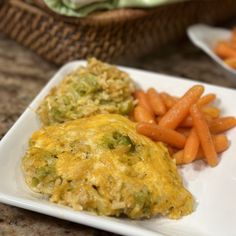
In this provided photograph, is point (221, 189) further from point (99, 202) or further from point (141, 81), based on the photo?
point (141, 81)

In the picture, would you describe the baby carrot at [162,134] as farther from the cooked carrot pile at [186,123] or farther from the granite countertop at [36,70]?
the granite countertop at [36,70]

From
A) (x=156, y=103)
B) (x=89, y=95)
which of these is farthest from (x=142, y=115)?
(x=89, y=95)

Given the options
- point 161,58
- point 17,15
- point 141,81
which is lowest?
point 161,58

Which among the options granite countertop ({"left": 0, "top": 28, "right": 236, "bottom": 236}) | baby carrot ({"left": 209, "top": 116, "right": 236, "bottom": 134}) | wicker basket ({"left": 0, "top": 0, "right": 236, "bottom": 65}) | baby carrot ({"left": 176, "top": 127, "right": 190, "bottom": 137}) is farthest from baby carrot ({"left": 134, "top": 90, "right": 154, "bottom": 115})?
granite countertop ({"left": 0, "top": 28, "right": 236, "bottom": 236})

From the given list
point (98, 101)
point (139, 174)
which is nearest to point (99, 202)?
point (139, 174)

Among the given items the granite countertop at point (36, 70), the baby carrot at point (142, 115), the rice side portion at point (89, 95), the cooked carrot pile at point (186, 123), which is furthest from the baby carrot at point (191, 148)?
the granite countertop at point (36, 70)

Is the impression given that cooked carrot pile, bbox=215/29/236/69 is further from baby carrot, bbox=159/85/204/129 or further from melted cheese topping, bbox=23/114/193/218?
melted cheese topping, bbox=23/114/193/218

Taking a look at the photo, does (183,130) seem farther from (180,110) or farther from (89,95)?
Answer: (89,95)
